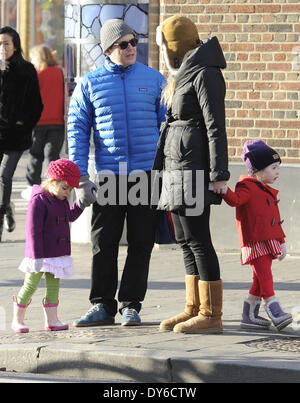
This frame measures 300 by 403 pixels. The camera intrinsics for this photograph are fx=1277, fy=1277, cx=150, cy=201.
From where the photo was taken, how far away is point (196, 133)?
308 inches

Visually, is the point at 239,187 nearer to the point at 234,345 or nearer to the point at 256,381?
the point at 234,345

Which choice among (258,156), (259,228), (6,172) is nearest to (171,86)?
(258,156)

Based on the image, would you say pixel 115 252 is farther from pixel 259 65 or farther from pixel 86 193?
pixel 259 65

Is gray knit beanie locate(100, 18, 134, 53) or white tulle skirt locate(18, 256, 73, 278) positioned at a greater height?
gray knit beanie locate(100, 18, 134, 53)

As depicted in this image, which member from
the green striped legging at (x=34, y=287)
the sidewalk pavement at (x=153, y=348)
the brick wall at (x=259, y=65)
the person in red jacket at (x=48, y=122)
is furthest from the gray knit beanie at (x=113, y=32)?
the person in red jacket at (x=48, y=122)

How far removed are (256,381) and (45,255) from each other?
6.57 ft

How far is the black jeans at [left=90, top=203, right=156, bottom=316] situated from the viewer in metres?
8.45

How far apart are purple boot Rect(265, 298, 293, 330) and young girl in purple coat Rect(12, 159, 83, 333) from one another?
131 centimetres

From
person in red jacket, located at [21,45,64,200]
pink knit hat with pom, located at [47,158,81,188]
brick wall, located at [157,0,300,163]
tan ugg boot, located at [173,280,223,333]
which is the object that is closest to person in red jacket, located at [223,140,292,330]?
tan ugg boot, located at [173,280,223,333]

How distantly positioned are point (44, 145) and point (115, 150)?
7.11 m

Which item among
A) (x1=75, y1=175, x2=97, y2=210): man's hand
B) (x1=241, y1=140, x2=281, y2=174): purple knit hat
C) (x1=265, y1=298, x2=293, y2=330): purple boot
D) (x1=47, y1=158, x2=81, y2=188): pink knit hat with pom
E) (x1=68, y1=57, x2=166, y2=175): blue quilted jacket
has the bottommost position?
(x1=265, y1=298, x2=293, y2=330): purple boot

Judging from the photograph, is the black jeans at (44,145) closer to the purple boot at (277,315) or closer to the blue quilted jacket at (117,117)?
the blue quilted jacket at (117,117)

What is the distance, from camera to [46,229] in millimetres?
8211

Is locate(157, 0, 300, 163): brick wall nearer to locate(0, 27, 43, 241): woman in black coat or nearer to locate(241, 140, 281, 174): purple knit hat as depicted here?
locate(0, 27, 43, 241): woman in black coat
